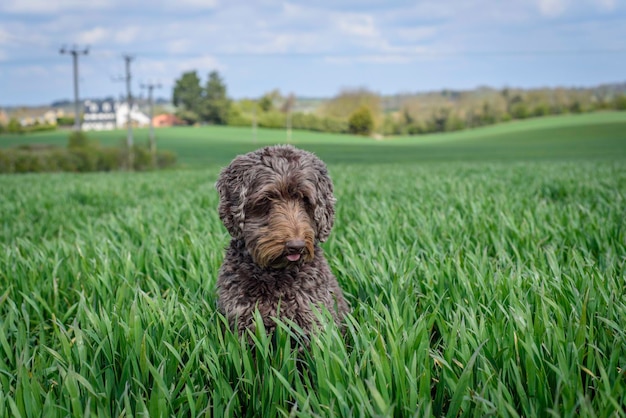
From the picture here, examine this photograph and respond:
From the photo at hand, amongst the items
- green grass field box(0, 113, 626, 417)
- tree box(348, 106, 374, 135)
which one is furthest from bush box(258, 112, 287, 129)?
green grass field box(0, 113, 626, 417)

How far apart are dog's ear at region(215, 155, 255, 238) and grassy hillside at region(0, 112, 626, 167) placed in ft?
164

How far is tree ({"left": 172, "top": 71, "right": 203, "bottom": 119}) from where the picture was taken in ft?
236

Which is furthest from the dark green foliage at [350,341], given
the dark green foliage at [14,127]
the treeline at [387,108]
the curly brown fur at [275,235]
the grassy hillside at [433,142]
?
the dark green foliage at [14,127]

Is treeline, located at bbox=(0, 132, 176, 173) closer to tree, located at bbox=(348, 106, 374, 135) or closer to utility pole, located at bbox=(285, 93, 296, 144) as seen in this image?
utility pole, located at bbox=(285, 93, 296, 144)

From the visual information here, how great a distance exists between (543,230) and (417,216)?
4.79 feet

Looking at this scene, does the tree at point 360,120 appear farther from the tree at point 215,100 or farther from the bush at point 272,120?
the tree at point 215,100

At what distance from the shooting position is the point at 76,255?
17.5 feet

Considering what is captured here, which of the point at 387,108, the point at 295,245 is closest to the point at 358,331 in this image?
the point at 295,245

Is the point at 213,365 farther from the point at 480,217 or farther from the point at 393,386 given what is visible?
the point at 480,217

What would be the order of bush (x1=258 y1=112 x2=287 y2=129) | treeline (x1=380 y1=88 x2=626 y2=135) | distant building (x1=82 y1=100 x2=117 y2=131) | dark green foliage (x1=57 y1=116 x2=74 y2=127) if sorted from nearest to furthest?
bush (x1=258 y1=112 x2=287 y2=129) < treeline (x1=380 y1=88 x2=626 y2=135) < dark green foliage (x1=57 y1=116 x2=74 y2=127) < distant building (x1=82 y1=100 x2=117 y2=131)

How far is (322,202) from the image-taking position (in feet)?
10.5

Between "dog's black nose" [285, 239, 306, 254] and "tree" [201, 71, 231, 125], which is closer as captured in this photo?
"dog's black nose" [285, 239, 306, 254]

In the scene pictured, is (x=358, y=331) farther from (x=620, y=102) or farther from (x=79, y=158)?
(x=620, y=102)

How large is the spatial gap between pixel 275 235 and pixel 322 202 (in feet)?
1.26
